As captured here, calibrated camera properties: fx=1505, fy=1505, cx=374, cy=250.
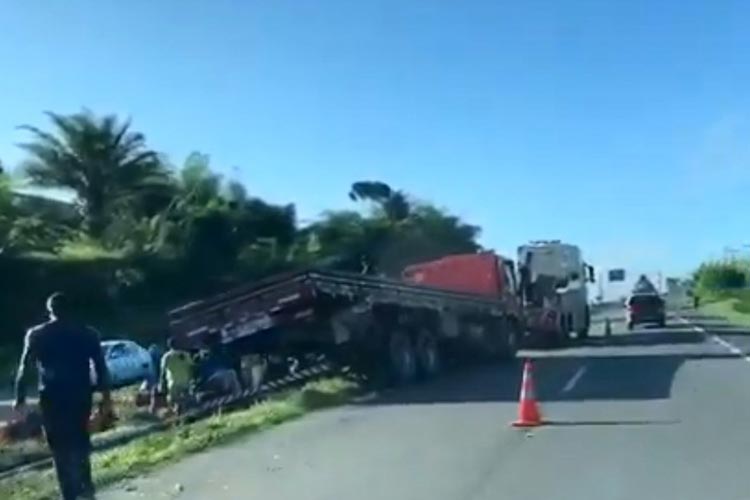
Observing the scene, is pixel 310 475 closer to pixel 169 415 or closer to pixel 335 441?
pixel 335 441

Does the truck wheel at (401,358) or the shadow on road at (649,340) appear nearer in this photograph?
the truck wheel at (401,358)

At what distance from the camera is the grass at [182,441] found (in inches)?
590

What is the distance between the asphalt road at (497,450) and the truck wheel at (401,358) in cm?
76

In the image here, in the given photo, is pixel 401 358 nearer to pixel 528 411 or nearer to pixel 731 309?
pixel 528 411

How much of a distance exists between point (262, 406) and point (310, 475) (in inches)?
362

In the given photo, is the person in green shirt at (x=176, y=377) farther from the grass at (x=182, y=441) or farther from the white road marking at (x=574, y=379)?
the white road marking at (x=574, y=379)

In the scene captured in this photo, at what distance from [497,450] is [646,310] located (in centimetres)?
5115

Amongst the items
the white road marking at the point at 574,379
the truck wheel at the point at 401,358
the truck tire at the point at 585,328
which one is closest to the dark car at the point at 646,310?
the truck tire at the point at 585,328

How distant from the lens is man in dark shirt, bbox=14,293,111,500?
40.7 feet

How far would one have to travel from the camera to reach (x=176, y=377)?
82.2 ft

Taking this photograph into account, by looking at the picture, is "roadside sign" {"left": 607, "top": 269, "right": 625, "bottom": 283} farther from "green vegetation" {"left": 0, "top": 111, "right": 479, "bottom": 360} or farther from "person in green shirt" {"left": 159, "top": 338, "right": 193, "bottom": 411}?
"person in green shirt" {"left": 159, "top": 338, "right": 193, "bottom": 411}

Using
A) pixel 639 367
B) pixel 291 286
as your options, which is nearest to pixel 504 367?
pixel 639 367

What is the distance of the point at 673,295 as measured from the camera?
17125 centimetres

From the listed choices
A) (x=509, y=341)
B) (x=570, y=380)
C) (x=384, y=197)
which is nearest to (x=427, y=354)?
(x=570, y=380)
